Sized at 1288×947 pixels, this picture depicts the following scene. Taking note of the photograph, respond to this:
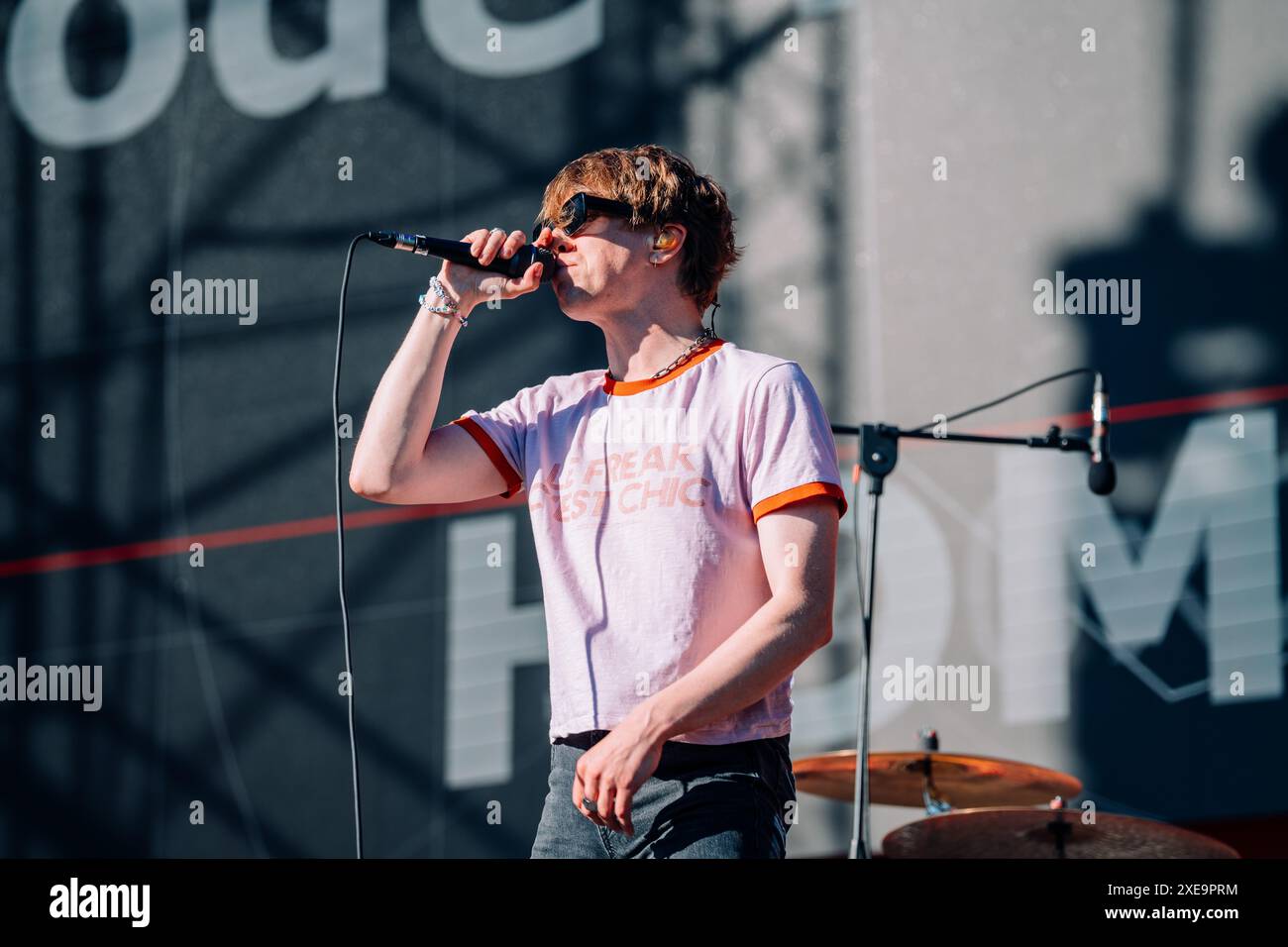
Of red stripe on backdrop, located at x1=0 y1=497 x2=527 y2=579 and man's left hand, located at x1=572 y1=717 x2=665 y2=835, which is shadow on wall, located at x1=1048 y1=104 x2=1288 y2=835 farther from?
man's left hand, located at x1=572 y1=717 x2=665 y2=835

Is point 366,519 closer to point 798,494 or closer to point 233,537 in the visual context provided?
point 233,537

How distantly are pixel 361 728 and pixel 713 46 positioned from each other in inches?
117

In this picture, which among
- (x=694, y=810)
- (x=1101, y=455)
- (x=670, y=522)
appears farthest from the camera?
(x=1101, y=455)

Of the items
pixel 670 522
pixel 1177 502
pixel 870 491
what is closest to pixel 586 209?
pixel 670 522

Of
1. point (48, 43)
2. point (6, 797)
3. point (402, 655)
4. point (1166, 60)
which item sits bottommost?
point (6, 797)

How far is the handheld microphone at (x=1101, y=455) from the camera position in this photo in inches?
159

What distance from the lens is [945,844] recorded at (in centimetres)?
388

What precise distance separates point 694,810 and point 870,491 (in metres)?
1.83

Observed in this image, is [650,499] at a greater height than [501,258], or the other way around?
[501,258]

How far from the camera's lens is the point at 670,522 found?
2.24 metres

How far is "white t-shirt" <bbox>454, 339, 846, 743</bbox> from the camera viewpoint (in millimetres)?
2199

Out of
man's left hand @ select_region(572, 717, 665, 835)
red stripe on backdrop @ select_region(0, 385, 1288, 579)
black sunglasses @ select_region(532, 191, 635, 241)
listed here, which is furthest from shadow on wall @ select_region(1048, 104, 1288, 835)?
man's left hand @ select_region(572, 717, 665, 835)

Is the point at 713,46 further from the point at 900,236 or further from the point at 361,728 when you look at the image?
the point at 361,728
